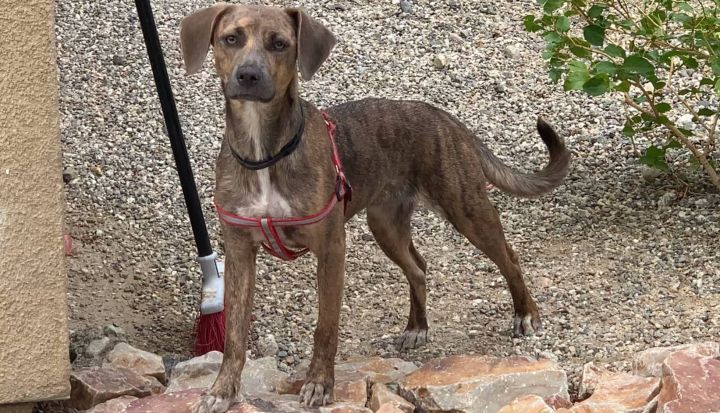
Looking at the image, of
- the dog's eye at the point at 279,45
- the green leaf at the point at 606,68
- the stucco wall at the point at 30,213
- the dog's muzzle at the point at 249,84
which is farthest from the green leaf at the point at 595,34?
the stucco wall at the point at 30,213

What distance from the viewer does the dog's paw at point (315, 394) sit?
436 centimetres

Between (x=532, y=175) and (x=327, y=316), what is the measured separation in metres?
1.56

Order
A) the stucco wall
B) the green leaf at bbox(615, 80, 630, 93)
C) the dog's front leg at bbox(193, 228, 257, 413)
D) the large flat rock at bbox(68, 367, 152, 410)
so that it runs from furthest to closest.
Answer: the green leaf at bbox(615, 80, 630, 93) → the large flat rock at bbox(68, 367, 152, 410) → the dog's front leg at bbox(193, 228, 257, 413) → the stucco wall

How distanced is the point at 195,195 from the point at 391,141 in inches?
41.8

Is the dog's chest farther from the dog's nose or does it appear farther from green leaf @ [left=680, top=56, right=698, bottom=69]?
green leaf @ [left=680, top=56, right=698, bottom=69]

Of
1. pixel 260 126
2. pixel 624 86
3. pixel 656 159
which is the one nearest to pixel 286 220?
pixel 260 126

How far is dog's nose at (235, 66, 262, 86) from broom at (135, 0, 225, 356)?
4.74 ft

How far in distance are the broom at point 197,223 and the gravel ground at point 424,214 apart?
18 centimetres

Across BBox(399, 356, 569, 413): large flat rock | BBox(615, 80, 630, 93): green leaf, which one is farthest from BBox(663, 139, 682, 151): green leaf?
BBox(399, 356, 569, 413): large flat rock

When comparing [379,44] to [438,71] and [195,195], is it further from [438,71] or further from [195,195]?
[195,195]

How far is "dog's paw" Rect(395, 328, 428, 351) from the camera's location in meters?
5.46

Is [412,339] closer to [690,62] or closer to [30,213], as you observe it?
[690,62]

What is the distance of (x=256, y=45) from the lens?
4031 millimetres

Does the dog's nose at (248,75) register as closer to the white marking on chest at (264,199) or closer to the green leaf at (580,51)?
the white marking on chest at (264,199)
